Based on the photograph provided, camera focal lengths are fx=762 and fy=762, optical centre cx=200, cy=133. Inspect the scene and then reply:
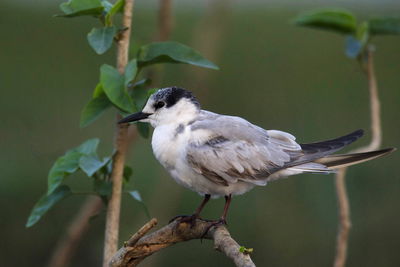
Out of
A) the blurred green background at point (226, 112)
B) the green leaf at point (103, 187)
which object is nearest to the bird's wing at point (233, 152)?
the green leaf at point (103, 187)

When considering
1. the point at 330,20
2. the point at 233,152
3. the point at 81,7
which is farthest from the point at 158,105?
the point at 330,20

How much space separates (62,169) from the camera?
2010 mm

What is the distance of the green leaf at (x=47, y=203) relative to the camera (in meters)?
2.04

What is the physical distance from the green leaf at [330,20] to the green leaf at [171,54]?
0.55 m

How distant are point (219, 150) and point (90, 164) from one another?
0.34 metres

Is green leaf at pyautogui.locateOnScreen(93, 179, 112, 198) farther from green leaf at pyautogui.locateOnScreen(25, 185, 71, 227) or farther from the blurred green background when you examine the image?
the blurred green background

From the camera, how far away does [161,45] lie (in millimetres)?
2006

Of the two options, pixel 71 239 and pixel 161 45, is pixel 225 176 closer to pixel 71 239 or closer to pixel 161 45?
pixel 161 45

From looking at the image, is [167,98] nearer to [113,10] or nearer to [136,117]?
[136,117]

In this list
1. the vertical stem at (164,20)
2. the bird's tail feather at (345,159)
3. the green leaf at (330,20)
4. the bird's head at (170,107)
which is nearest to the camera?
the bird's tail feather at (345,159)

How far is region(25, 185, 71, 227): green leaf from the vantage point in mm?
2035

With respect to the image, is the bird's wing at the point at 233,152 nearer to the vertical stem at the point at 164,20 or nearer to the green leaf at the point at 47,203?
the green leaf at the point at 47,203

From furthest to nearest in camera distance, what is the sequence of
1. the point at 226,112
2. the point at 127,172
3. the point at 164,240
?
1. the point at 226,112
2. the point at 127,172
3. the point at 164,240

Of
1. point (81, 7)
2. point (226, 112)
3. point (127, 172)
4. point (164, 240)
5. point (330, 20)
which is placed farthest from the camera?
point (226, 112)
